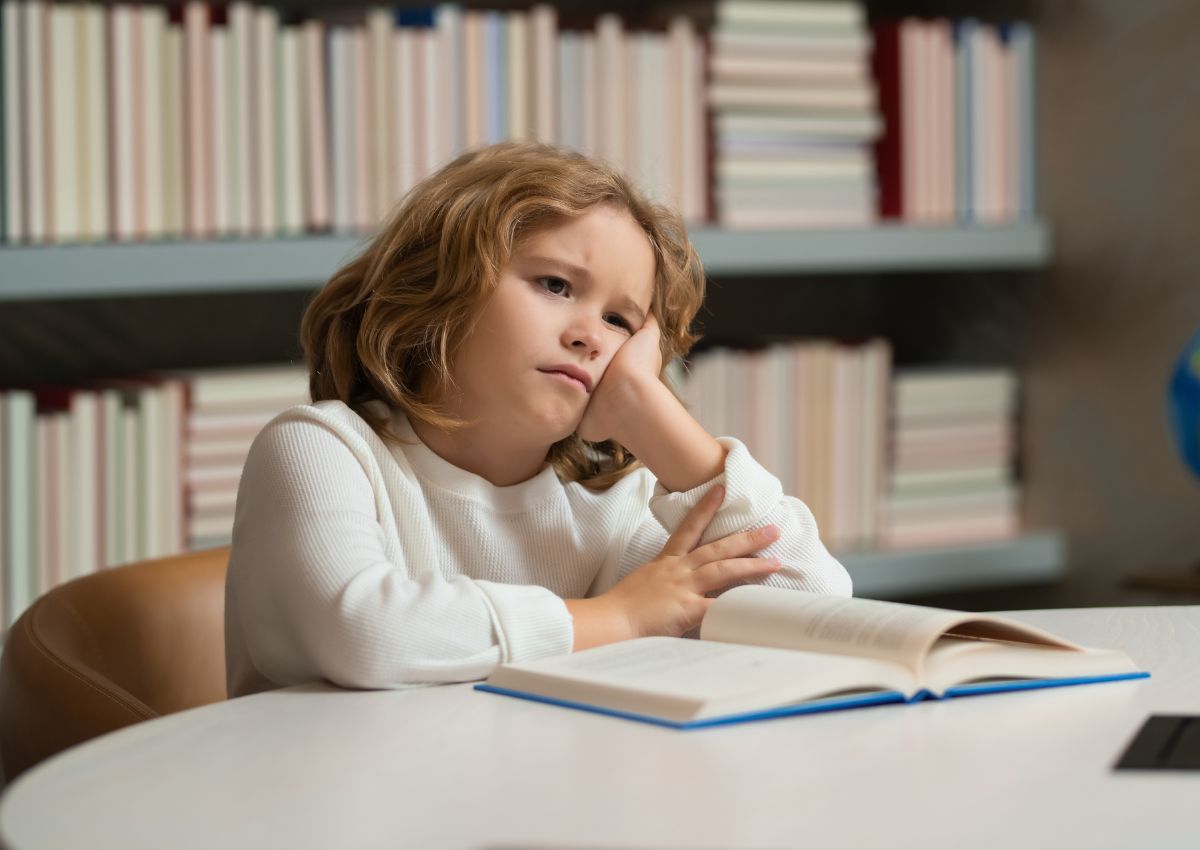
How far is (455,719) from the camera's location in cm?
85

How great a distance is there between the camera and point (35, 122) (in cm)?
187

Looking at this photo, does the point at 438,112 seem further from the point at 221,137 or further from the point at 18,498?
the point at 18,498

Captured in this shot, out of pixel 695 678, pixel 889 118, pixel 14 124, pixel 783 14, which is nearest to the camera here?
pixel 695 678

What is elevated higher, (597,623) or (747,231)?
(747,231)

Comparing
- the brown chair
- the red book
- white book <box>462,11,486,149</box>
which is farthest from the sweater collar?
the red book

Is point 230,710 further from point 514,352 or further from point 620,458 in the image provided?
point 620,458

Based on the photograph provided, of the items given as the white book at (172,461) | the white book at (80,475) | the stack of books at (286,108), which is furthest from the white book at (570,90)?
the white book at (80,475)

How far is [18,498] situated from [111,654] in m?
0.71

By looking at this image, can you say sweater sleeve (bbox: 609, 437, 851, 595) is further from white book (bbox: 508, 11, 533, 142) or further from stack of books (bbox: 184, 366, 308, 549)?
white book (bbox: 508, 11, 533, 142)

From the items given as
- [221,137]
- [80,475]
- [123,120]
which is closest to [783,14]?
[221,137]

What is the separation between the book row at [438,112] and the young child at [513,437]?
746 millimetres

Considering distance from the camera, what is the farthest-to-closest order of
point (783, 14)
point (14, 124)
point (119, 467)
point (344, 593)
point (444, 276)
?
point (783, 14), point (119, 467), point (14, 124), point (444, 276), point (344, 593)

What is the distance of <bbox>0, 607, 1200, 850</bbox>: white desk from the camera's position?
2.12ft

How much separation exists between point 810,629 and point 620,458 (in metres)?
0.46
